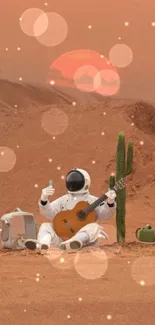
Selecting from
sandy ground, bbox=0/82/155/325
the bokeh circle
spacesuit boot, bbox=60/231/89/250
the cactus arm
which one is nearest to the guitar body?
spacesuit boot, bbox=60/231/89/250

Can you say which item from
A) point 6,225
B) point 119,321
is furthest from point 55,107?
point 119,321

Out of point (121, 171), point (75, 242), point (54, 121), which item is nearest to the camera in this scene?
point (75, 242)

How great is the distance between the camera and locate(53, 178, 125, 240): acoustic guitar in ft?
30.9

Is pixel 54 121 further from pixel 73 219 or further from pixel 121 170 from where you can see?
pixel 73 219

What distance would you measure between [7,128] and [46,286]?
22852 millimetres

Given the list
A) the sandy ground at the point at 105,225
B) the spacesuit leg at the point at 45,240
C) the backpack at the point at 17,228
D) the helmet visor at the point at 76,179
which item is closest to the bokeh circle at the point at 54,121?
the sandy ground at the point at 105,225

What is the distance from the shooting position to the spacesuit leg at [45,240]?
905cm

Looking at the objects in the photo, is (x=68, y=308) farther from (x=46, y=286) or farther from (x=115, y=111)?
(x=115, y=111)

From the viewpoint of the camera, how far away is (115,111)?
26.5m

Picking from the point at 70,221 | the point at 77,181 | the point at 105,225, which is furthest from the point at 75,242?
the point at 105,225

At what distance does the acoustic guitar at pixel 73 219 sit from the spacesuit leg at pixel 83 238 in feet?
0.71

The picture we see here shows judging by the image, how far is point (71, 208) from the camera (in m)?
9.61

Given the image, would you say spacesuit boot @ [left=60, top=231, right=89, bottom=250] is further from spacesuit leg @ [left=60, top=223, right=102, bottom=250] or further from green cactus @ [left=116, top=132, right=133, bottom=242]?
green cactus @ [left=116, top=132, right=133, bottom=242]

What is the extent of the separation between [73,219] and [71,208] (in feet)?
0.75
